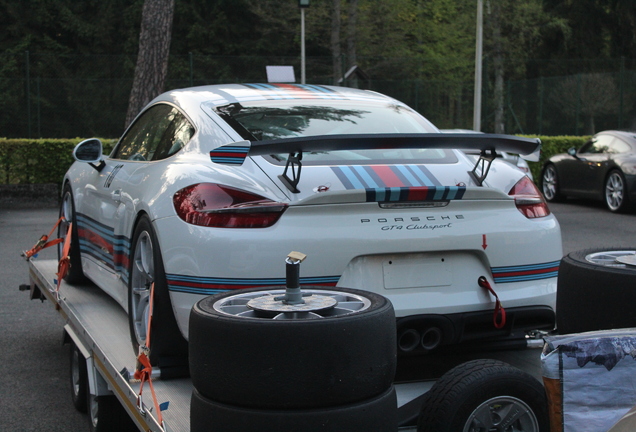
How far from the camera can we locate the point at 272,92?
447 centimetres

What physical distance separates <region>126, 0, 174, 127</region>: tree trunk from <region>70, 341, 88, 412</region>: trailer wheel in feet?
36.7

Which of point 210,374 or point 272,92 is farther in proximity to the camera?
point 272,92

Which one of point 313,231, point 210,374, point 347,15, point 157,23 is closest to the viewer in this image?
point 210,374

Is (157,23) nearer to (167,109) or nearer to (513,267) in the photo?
(167,109)

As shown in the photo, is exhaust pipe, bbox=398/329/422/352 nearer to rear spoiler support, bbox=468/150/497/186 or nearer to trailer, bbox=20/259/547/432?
trailer, bbox=20/259/547/432

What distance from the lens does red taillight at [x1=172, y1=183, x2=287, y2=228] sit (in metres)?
3.35

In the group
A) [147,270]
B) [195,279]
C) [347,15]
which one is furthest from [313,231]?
[347,15]

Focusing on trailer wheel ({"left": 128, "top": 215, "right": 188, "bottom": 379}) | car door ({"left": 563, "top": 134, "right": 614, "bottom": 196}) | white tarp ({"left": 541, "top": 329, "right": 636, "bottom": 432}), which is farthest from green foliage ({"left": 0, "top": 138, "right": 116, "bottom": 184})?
white tarp ({"left": 541, "top": 329, "right": 636, "bottom": 432})

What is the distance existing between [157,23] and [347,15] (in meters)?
24.2

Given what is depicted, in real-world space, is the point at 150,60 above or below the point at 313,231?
above

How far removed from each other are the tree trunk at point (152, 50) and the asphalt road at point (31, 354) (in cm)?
487

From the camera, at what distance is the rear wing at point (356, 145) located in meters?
3.12

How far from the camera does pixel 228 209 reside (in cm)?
337

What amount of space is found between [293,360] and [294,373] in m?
0.04
